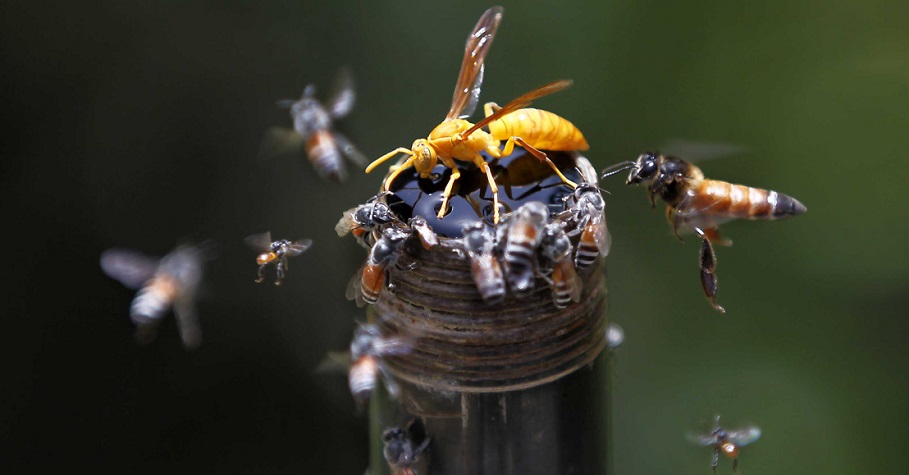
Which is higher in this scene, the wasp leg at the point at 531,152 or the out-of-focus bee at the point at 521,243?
the wasp leg at the point at 531,152

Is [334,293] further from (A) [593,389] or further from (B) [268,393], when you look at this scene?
(A) [593,389]

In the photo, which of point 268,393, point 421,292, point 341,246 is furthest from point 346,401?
point 421,292

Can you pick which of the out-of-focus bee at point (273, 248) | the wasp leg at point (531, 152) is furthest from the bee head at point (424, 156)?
the out-of-focus bee at point (273, 248)

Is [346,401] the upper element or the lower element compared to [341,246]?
lower

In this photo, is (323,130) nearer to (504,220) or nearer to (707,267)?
(707,267)

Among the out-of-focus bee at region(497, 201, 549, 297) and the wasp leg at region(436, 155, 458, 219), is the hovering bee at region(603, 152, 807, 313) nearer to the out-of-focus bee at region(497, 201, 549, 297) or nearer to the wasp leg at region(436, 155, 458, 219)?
the wasp leg at region(436, 155, 458, 219)

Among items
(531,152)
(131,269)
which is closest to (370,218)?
(531,152)

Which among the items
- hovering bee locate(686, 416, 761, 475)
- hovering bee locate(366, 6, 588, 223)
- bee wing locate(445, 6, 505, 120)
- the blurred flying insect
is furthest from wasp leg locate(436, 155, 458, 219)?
hovering bee locate(686, 416, 761, 475)

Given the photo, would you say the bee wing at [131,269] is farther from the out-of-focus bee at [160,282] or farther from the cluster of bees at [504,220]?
the cluster of bees at [504,220]
